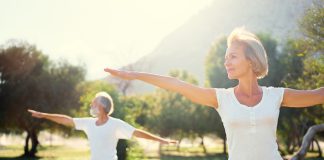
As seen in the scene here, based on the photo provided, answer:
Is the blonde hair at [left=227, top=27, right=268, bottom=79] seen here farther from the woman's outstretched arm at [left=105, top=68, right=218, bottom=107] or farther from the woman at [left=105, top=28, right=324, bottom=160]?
the woman's outstretched arm at [left=105, top=68, right=218, bottom=107]

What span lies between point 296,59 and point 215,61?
971cm

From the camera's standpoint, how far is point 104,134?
9.03m

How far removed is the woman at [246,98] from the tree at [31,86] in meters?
52.6

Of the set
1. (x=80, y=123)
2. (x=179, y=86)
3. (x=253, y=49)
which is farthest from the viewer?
(x=80, y=123)

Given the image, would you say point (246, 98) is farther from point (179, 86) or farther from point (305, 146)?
point (305, 146)

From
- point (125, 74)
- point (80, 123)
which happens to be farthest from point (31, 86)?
point (125, 74)

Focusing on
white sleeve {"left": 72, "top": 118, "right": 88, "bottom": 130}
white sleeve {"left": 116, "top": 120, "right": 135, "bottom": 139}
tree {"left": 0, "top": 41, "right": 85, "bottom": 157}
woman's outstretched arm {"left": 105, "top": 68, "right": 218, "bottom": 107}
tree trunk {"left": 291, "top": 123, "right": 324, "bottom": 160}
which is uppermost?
tree {"left": 0, "top": 41, "right": 85, "bottom": 157}

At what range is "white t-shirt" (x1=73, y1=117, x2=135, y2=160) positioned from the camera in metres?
8.80

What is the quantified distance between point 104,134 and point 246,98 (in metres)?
5.26

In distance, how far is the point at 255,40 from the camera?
4.04 metres

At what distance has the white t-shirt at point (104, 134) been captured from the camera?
880 cm

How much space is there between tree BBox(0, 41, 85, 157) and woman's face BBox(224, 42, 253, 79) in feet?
173

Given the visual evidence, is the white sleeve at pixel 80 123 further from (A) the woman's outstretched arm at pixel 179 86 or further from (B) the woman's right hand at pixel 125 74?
(A) the woman's outstretched arm at pixel 179 86

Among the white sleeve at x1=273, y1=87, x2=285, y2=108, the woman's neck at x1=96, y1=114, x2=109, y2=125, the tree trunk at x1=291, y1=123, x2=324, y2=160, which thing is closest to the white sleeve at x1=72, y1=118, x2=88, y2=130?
the woman's neck at x1=96, y1=114, x2=109, y2=125
